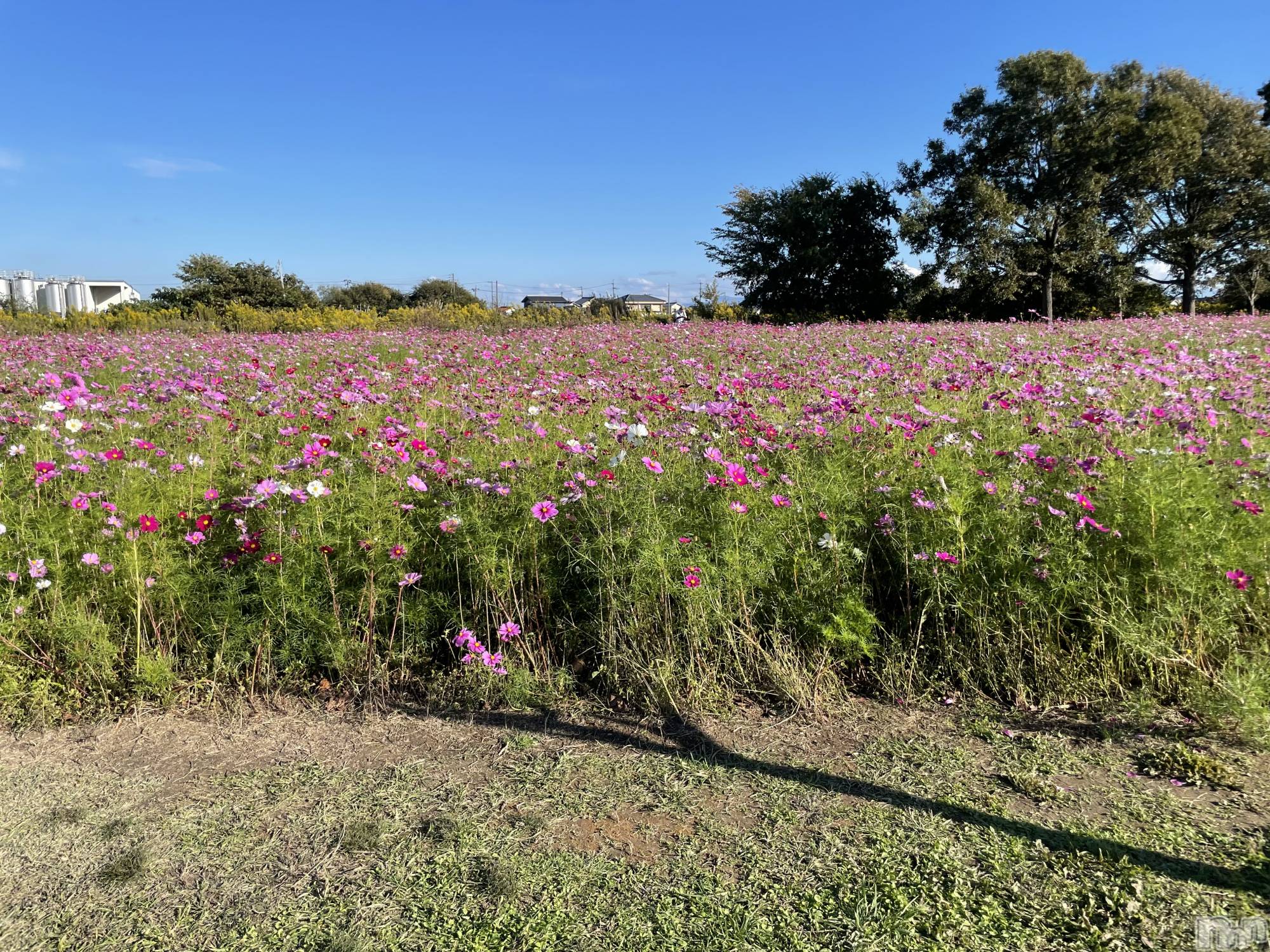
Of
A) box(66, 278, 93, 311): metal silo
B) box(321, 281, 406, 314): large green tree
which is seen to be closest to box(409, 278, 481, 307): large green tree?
box(321, 281, 406, 314): large green tree

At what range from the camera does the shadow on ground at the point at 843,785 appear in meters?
1.65

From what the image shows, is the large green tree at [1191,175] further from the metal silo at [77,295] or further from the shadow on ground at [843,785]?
the metal silo at [77,295]

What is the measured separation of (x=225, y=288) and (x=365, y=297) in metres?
14.1

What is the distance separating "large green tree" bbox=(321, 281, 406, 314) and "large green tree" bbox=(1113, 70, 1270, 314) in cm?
2993

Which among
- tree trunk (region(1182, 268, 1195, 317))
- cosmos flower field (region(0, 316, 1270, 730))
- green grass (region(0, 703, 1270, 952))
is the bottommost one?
green grass (region(0, 703, 1270, 952))

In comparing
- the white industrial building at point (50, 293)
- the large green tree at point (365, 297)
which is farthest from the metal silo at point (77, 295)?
the large green tree at point (365, 297)

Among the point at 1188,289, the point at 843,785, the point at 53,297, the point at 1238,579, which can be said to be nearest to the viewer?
the point at 843,785

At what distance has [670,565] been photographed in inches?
101

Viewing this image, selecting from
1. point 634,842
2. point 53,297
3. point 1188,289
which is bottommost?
point 634,842

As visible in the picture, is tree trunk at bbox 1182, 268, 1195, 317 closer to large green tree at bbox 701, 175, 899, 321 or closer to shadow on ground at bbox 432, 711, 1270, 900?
large green tree at bbox 701, 175, 899, 321

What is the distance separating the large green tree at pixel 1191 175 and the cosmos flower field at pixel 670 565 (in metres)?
22.6

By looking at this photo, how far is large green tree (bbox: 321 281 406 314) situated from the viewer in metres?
38.1

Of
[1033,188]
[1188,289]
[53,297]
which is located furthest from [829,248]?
[53,297]

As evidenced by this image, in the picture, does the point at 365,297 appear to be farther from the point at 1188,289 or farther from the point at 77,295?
the point at 1188,289
